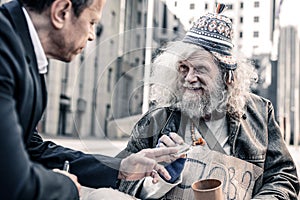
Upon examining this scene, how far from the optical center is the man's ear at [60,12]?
3.81ft

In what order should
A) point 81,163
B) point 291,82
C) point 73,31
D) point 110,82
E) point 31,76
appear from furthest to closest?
point 291,82 < point 110,82 < point 81,163 < point 73,31 < point 31,76

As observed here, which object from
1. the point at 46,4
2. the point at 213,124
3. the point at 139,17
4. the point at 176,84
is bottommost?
the point at 213,124

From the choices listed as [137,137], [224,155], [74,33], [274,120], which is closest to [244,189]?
[224,155]

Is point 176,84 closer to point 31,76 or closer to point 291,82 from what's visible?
point 31,76

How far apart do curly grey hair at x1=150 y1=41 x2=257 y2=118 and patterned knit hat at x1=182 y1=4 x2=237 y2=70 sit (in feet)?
0.10

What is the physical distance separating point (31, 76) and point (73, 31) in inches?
7.0

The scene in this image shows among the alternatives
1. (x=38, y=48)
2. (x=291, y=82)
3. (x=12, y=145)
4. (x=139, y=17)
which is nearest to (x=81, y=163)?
(x=38, y=48)

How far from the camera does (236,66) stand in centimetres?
224

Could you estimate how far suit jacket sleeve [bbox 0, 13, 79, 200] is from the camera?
0.96m

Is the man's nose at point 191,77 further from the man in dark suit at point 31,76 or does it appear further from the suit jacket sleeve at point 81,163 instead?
the man in dark suit at point 31,76

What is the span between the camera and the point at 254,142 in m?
2.09

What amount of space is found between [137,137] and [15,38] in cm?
106

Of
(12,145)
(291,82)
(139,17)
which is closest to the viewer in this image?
(12,145)

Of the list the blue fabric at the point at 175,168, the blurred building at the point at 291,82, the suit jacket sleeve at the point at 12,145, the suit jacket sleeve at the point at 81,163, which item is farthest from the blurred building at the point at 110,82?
the blurred building at the point at 291,82
